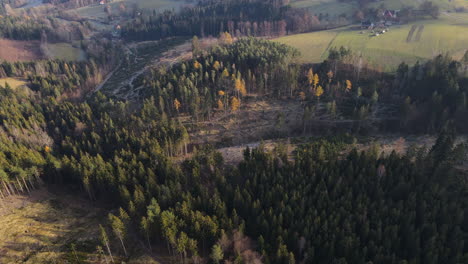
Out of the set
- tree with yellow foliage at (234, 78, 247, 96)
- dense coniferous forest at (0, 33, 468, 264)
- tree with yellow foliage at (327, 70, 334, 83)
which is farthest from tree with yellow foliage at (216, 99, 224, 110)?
tree with yellow foliage at (327, 70, 334, 83)

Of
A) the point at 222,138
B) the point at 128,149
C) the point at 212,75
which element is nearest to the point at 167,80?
the point at 212,75

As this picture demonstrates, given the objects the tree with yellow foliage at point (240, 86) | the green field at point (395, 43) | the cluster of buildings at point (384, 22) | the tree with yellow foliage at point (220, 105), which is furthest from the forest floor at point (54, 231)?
the cluster of buildings at point (384, 22)

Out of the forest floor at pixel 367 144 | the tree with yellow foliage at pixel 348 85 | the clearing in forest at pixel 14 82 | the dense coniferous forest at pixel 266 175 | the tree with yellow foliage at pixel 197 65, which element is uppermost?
the tree with yellow foliage at pixel 197 65

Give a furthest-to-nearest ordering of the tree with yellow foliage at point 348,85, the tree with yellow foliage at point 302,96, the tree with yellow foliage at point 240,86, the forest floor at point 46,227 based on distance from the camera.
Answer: the tree with yellow foliage at point 240,86 → the tree with yellow foliage at point 302,96 → the tree with yellow foliage at point 348,85 → the forest floor at point 46,227

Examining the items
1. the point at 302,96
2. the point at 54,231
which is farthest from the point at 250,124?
the point at 54,231

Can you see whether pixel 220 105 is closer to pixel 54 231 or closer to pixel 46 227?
pixel 54 231

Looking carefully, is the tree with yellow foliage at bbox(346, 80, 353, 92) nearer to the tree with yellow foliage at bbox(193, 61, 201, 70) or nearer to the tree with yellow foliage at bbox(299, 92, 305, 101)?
the tree with yellow foliage at bbox(299, 92, 305, 101)

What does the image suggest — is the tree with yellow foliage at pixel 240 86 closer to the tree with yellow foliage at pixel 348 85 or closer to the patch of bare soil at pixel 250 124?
the patch of bare soil at pixel 250 124
